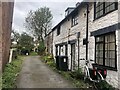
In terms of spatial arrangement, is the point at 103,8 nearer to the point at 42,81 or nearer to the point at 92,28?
the point at 92,28

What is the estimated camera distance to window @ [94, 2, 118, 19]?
30.0 feet

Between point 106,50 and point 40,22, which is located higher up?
point 40,22

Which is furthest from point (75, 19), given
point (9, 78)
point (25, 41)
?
point (25, 41)

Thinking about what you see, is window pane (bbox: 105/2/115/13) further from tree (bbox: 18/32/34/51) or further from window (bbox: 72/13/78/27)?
tree (bbox: 18/32/34/51)

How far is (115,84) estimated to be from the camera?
8602 mm

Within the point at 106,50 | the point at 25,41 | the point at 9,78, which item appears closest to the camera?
the point at 106,50

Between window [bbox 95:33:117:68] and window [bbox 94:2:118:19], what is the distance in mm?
1164

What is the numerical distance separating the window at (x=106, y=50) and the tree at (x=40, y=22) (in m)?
36.6

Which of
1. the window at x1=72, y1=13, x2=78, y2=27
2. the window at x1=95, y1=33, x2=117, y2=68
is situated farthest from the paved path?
the window at x1=72, y1=13, x2=78, y2=27

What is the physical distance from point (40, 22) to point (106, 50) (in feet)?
124

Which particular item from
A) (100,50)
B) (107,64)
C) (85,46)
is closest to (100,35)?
(100,50)

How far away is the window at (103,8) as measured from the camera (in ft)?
30.0

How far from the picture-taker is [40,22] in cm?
4659

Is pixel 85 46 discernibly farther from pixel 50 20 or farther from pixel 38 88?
pixel 50 20
